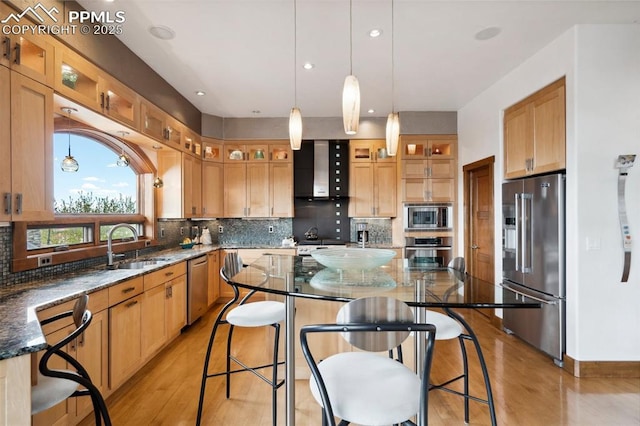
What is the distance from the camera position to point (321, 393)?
1125 mm

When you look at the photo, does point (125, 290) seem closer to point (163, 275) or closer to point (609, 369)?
point (163, 275)

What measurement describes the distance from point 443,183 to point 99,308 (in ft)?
15.0

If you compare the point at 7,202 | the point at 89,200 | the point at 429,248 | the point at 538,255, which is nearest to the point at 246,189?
the point at 89,200

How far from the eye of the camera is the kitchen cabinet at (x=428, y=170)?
4.95 metres

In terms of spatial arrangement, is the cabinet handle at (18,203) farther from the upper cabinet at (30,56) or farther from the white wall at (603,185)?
the white wall at (603,185)

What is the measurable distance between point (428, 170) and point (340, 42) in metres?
2.70

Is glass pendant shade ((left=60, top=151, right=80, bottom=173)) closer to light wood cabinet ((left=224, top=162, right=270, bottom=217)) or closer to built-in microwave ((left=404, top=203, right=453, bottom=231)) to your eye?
light wood cabinet ((left=224, top=162, right=270, bottom=217))

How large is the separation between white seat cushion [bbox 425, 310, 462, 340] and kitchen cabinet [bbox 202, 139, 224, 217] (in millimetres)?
3924

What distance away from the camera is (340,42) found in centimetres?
291

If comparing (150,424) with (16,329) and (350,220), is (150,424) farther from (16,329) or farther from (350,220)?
(350,220)

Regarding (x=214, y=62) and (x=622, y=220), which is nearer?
(x=622, y=220)

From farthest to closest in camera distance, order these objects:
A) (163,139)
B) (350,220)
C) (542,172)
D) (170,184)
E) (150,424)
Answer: (350,220) → (170,184) → (163,139) → (542,172) → (150,424)

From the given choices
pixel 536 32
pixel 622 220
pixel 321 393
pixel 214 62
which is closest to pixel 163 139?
Answer: pixel 214 62

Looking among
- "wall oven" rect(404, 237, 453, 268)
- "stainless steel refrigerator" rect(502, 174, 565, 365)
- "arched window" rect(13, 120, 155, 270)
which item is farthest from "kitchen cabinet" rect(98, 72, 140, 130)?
"wall oven" rect(404, 237, 453, 268)
